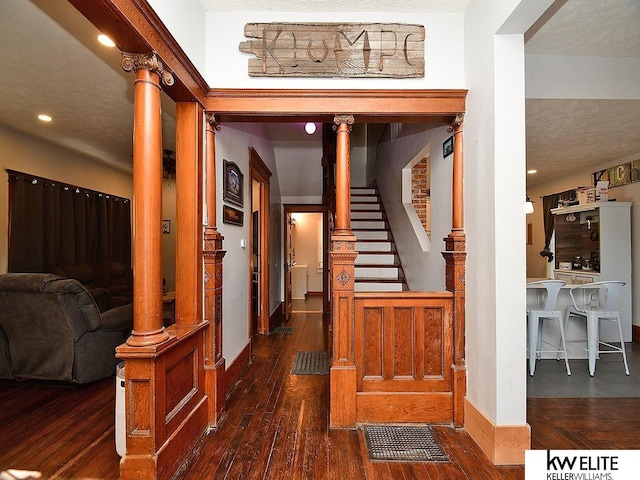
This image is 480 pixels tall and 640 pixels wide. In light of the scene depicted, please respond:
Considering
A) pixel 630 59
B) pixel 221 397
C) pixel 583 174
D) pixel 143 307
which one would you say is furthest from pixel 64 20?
pixel 583 174

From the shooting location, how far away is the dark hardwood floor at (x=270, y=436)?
1896 mm

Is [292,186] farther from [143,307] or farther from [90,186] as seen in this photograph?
[143,307]

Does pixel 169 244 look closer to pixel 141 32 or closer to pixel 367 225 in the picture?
pixel 367 225

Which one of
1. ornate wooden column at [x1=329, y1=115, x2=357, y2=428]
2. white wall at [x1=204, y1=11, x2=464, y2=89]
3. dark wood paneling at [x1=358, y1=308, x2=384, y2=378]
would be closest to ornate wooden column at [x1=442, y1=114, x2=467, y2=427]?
white wall at [x1=204, y1=11, x2=464, y2=89]

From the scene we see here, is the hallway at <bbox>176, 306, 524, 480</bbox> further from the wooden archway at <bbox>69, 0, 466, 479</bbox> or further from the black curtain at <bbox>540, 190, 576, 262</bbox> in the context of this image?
the black curtain at <bbox>540, 190, 576, 262</bbox>

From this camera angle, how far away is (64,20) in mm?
2049

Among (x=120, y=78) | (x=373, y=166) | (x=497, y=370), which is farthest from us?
(x=373, y=166)

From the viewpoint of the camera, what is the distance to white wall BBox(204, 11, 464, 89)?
244cm

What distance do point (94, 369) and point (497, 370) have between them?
11.1 feet

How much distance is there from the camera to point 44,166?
15.3ft

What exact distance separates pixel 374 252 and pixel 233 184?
234 centimetres

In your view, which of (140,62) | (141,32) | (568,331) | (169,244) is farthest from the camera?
(169,244)

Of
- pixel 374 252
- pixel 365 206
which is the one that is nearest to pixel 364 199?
pixel 365 206

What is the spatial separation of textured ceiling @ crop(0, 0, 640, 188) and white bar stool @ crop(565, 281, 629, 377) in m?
1.85
